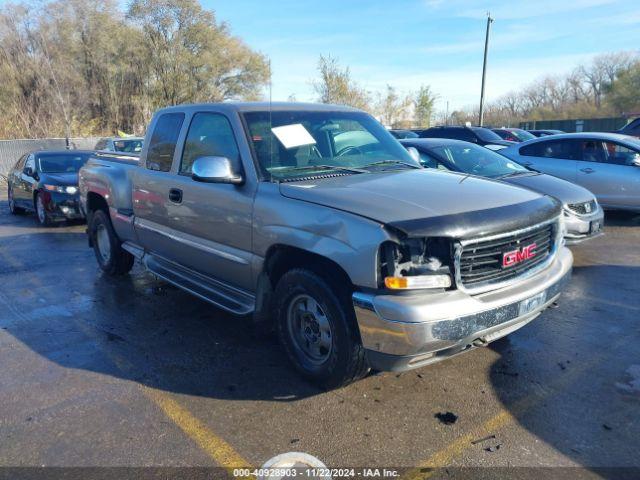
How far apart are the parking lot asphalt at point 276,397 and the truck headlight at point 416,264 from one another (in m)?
0.91

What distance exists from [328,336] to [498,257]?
47.5 inches

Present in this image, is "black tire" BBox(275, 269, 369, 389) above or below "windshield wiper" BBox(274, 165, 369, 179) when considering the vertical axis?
below

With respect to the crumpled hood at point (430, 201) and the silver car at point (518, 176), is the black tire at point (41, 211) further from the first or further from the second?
the crumpled hood at point (430, 201)

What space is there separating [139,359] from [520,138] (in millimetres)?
22901

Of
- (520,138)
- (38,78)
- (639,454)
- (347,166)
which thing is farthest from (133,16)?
(639,454)

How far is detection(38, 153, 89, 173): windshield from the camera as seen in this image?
1118 cm

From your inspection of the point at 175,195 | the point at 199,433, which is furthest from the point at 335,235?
the point at 175,195

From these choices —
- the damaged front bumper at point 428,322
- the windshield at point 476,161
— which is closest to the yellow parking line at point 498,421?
the damaged front bumper at point 428,322

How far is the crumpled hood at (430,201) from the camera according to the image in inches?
120

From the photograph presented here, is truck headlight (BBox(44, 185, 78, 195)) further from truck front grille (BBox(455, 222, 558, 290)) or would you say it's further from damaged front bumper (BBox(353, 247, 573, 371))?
truck front grille (BBox(455, 222, 558, 290))

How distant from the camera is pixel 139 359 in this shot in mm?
4199

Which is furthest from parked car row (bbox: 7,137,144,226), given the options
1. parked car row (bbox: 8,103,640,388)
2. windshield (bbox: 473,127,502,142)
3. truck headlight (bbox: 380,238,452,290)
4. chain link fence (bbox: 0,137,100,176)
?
windshield (bbox: 473,127,502,142)

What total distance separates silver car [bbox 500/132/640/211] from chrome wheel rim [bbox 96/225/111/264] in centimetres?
745

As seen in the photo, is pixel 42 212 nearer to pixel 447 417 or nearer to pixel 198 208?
pixel 198 208
